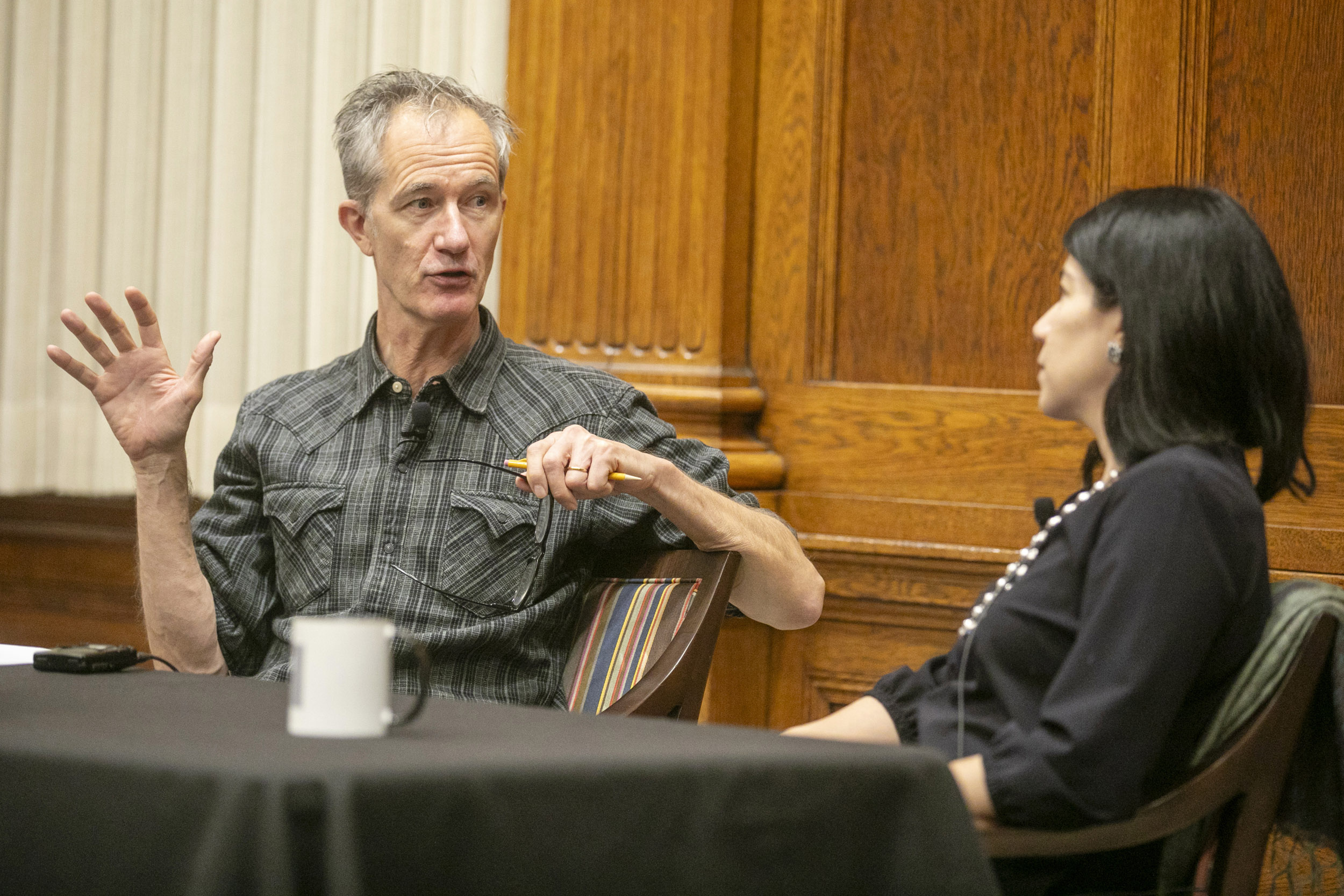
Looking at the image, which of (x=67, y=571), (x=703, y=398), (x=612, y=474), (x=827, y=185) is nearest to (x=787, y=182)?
(x=827, y=185)

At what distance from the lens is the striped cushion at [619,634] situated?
185 cm

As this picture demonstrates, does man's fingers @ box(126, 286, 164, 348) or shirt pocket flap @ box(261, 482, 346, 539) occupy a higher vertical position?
man's fingers @ box(126, 286, 164, 348)

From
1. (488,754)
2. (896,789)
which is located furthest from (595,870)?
(896,789)

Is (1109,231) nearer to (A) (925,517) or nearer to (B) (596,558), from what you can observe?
(B) (596,558)

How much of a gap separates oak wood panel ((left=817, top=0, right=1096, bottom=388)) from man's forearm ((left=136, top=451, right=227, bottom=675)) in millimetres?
1275

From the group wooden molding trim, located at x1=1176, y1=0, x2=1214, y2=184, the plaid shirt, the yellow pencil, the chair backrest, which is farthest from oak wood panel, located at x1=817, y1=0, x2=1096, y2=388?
the yellow pencil

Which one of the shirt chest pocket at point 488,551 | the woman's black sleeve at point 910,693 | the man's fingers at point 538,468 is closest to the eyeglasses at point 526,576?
the shirt chest pocket at point 488,551

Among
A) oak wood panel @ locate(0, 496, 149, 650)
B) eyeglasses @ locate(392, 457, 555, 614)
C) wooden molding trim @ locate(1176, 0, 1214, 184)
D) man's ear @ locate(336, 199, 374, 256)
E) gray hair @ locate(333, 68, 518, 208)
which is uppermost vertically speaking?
wooden molding trim @ locate(1176, 0, 1214, 184)

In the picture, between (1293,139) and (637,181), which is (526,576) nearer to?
(637,181)

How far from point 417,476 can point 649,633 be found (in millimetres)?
430

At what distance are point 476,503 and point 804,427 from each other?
0.92 m

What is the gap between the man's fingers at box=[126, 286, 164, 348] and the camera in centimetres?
183

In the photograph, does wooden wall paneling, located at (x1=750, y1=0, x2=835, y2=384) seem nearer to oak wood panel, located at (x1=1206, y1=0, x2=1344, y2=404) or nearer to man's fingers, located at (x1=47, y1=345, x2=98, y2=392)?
oak wood panel, located at (x1=1206, y1=0, x2=1344, y2=404)

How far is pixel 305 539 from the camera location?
2031 mm
